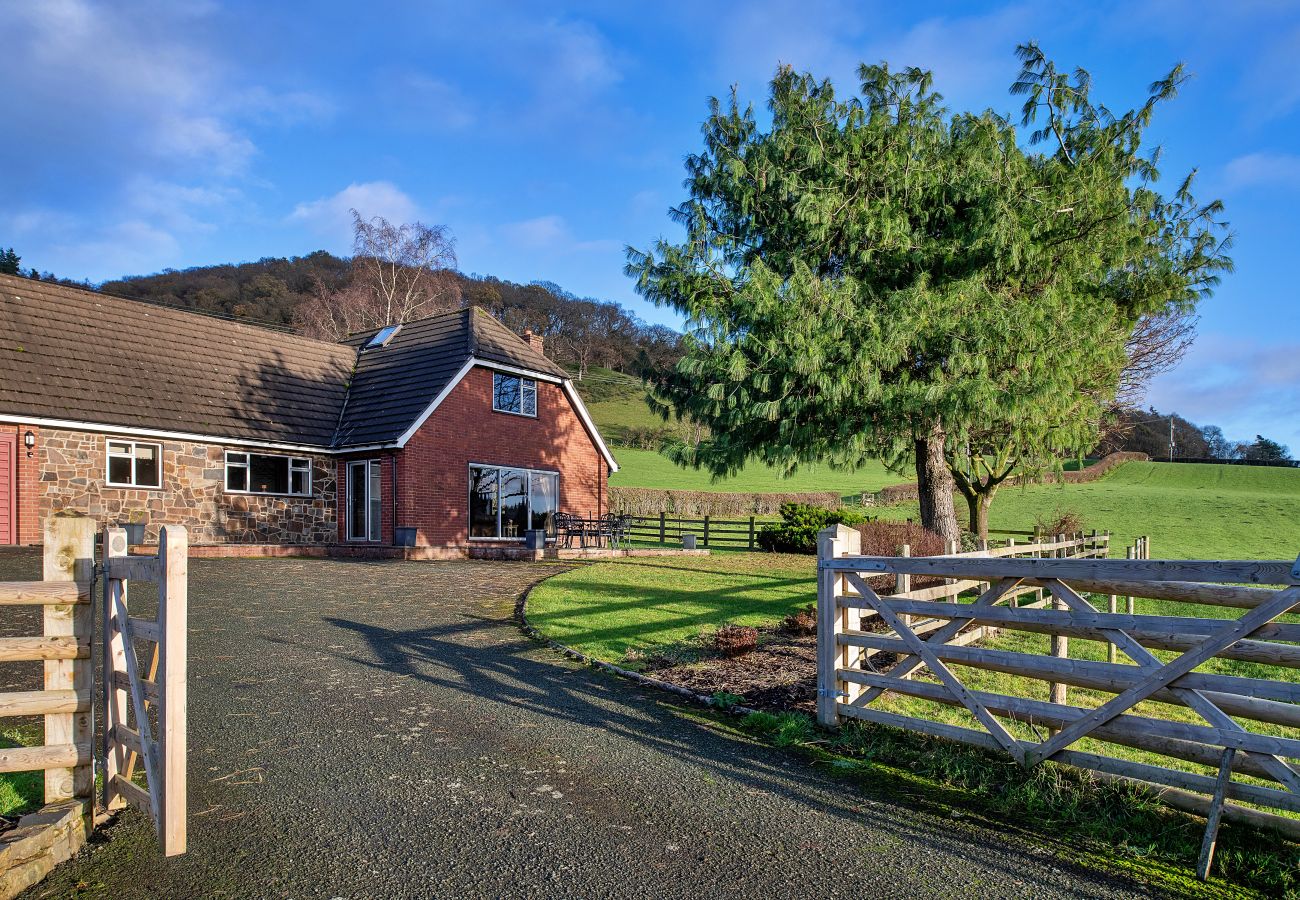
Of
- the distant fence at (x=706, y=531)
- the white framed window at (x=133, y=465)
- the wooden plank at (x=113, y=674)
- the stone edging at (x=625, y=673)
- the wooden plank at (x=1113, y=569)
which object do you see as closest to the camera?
the wooden plank at (x=1113, y=569)

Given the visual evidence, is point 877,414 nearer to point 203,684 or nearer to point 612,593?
point 612,593

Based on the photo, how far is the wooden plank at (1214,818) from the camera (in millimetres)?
3806

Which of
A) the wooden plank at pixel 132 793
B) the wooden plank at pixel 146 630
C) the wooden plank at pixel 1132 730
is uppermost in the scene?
the wooden plank at pixel 146 630

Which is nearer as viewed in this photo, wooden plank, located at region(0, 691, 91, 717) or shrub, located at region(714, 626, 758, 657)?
wooden plank, located at region(0, 691, 91, 717)

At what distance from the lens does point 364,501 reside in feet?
73.3

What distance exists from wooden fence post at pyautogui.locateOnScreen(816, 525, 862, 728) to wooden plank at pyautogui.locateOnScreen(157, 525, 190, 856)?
4390 millimetres

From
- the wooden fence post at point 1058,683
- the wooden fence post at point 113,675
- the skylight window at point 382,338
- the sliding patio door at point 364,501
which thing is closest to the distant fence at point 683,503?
the skylight window at point 382,338

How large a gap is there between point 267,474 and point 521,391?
759 cm

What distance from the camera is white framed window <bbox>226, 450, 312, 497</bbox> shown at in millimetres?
21125

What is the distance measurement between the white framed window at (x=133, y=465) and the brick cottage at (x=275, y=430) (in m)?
0.03

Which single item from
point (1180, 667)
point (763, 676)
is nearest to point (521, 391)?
point (763, 676)

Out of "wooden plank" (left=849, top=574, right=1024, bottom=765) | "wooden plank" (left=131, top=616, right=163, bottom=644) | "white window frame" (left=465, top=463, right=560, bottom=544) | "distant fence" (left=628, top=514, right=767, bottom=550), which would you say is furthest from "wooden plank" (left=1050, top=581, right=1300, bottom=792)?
"white window frame" (left=465, top=463, right=560, bottom=544)

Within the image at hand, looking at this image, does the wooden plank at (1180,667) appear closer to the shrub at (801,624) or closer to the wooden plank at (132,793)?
the shrub at (801,624)

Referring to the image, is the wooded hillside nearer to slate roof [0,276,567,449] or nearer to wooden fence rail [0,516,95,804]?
slate roof [0,276,567,449]
